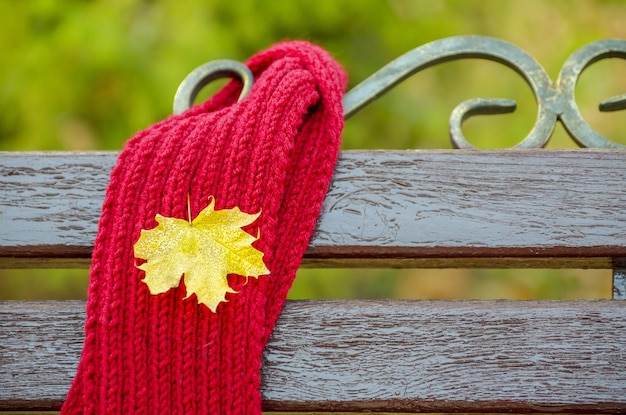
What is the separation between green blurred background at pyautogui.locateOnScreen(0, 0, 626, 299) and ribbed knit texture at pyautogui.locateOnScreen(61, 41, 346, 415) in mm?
472

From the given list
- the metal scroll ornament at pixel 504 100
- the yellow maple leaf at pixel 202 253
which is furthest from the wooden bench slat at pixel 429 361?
the metal scroll ornament at pixel 504 100

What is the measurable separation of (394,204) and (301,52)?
0.92ft

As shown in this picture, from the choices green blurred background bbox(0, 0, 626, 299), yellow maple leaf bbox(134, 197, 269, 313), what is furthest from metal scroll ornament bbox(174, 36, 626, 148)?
green blurred background bbox(0, 0, 626, 299)

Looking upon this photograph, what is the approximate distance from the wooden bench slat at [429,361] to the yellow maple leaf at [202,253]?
11 cm

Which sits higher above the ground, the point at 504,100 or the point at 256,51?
the point at 256,51

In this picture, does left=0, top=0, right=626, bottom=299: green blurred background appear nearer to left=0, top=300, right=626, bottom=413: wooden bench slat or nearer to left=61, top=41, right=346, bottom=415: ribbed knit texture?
left=61, top=41, right=346, bottom=415: ribbed knit texture

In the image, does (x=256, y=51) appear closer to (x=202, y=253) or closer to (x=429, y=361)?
(x=202, y=253)

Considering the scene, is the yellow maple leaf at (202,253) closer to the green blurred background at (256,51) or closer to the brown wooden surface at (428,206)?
the brown wooden surface at (428,206)

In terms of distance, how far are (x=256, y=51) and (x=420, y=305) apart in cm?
94

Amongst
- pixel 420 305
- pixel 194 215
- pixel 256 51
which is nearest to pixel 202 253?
pixel 194 215

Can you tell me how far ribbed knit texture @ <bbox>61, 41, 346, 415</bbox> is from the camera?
78cm

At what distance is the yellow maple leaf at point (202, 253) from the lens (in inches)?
30.4

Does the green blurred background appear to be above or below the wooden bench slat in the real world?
above

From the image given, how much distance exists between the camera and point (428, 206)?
2.77 ft
